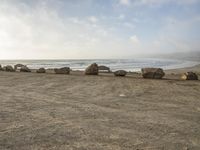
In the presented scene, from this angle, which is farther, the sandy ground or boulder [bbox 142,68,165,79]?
boulder [bbox 142,68,165,79]

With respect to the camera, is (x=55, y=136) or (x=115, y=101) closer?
(x=55, y=136)

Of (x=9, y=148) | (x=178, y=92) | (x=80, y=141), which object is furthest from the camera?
(x=178, y=92)

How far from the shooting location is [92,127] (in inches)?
192

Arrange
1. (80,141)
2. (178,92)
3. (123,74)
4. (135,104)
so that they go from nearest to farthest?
(80,141) < (135,104) < (178,92) < (123,74)

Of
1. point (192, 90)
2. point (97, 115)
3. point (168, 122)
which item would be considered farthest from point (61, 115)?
point (192, 90)

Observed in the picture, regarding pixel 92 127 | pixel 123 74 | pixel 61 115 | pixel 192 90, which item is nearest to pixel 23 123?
pixel 61 115

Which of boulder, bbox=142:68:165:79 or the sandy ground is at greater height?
boulder, bbox=142:68:165:79

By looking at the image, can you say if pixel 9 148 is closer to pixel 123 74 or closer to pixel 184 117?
pixel 184 117

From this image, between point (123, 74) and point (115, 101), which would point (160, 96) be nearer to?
point (115, 101)

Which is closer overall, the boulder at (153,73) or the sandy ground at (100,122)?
the sandy ground at (100,122)

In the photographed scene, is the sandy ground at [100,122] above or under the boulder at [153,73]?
under

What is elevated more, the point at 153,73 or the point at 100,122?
the point at 153,73

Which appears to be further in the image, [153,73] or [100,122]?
[153,73]

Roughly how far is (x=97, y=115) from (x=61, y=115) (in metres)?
0.82
